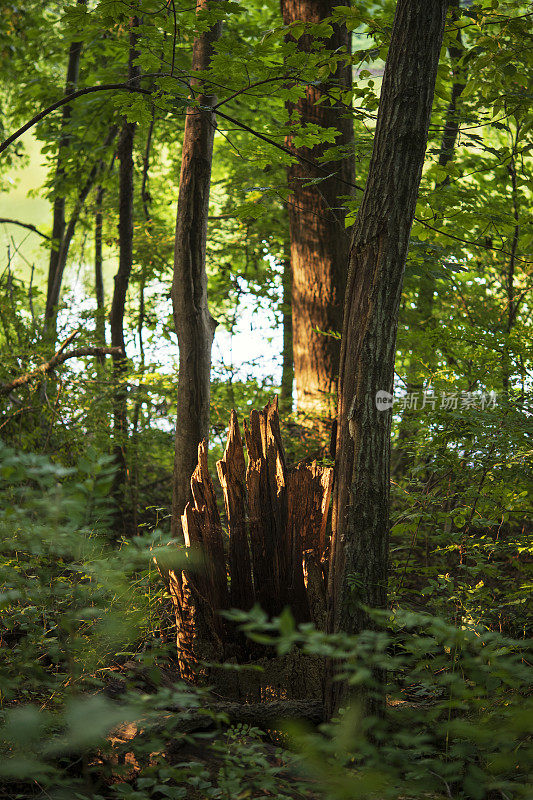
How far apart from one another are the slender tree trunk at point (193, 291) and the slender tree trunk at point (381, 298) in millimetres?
2169

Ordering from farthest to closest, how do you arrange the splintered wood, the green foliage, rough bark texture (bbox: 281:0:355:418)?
1. rough bark texture (bbox: 281:0:355:418)
2. the splintered wood
3. the green foliage

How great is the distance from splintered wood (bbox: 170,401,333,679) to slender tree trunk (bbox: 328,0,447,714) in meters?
0.55

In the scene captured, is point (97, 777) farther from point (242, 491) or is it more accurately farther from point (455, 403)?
point (455, 403)

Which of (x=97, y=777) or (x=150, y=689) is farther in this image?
(x=150, y=689)

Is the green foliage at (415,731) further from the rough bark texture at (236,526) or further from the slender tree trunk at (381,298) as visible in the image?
the rough bark texture at (236,526)

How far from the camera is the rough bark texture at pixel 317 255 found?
7.04 metres

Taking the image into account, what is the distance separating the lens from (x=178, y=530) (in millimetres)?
5137

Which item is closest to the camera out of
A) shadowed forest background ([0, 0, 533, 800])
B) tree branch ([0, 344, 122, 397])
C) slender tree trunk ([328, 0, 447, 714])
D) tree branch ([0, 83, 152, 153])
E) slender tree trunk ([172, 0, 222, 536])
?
shadowed forest background ([0, 0, 533, 800])

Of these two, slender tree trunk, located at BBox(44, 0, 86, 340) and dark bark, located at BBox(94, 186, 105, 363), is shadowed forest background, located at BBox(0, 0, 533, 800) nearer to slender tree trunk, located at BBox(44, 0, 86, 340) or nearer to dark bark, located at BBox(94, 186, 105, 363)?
dark bark, located at BBox(94, 186, 105, 363)

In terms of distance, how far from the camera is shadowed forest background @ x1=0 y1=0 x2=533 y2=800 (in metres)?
2.48

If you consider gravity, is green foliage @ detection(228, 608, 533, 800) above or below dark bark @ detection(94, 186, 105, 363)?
below

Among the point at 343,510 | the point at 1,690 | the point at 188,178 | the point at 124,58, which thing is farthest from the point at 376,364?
the point at 124,58

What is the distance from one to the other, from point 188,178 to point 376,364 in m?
2.94

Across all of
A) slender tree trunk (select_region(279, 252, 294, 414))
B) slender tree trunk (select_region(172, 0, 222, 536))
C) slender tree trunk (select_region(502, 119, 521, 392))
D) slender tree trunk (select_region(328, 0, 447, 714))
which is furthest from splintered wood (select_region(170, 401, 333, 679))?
slender tree trunk (select_region(279, 252, 294, 414))
